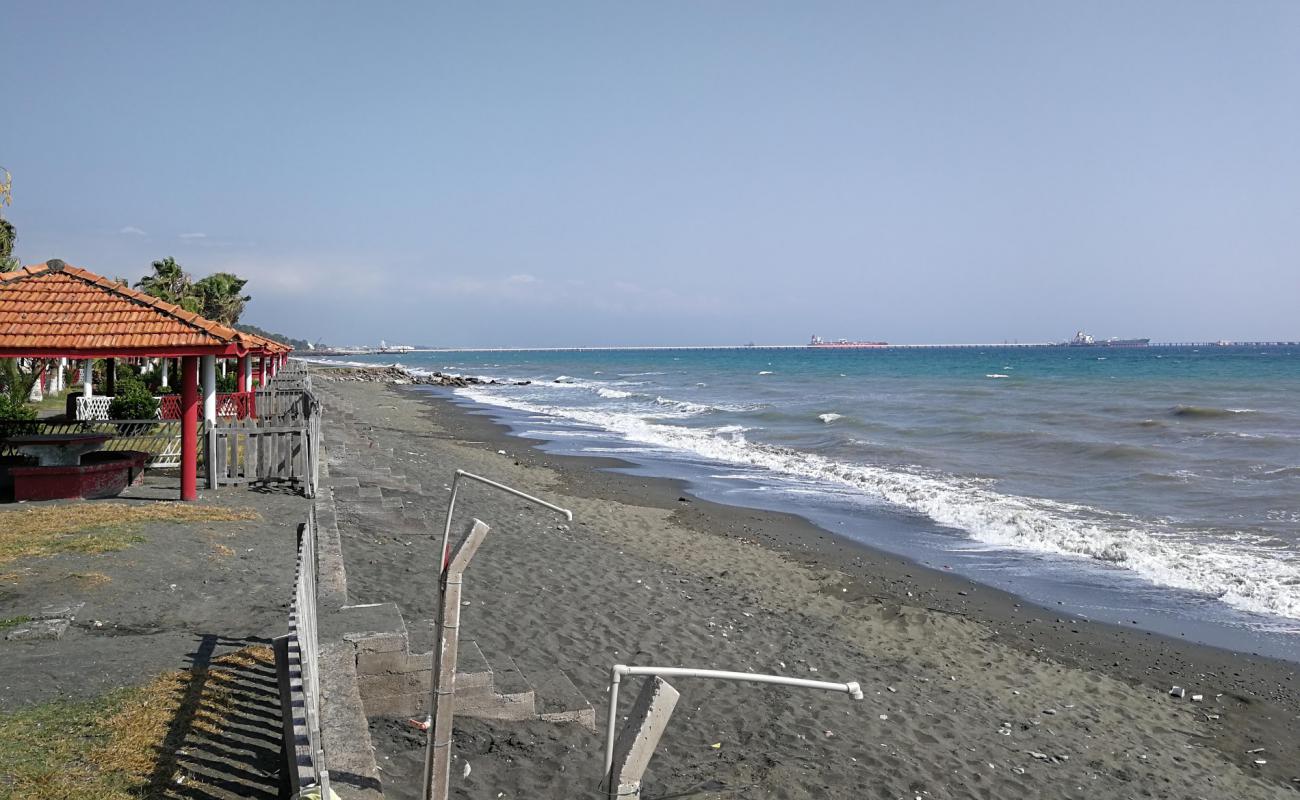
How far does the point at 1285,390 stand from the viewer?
185 feet

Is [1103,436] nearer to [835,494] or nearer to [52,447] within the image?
[835,494]

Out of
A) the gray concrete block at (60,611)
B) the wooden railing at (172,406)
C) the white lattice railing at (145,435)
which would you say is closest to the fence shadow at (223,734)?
the gray concrete block at (60,611)

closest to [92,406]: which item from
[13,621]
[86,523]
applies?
[86,523]

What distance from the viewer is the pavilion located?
1155cm

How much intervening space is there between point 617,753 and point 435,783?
5.42ft

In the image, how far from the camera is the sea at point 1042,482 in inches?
481

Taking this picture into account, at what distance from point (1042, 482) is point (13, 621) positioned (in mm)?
20128

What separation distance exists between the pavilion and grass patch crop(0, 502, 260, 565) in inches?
36.7

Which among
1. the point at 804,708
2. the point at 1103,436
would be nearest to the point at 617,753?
the point at 804,708

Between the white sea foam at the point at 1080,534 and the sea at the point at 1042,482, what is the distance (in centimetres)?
5

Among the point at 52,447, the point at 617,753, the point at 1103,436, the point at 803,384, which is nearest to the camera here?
the point at 617,753

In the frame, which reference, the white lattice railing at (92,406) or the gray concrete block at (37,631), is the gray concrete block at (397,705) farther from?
the white lattice railing at (92,406)

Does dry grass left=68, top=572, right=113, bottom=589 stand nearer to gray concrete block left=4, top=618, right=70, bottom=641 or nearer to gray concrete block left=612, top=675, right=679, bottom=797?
gray concrete block left=4, top=618, right=70, bottom=641

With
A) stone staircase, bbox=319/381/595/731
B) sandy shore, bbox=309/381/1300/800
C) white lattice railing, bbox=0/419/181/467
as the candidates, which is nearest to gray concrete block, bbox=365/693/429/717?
stone staircase, bbox=319/381/595/731
